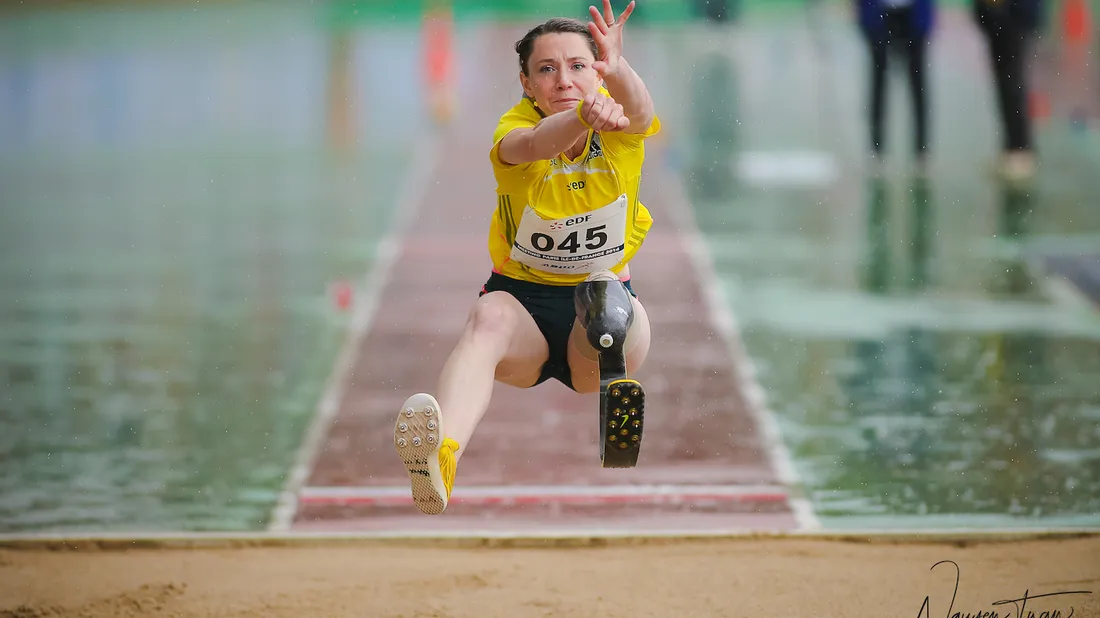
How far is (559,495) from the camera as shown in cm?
549

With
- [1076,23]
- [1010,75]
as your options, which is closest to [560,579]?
[1010,75]

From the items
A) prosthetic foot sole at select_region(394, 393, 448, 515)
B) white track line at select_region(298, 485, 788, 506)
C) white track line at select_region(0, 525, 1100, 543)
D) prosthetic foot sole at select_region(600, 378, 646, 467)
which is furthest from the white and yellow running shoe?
white track line at select_region(298, 485, 788, 506)

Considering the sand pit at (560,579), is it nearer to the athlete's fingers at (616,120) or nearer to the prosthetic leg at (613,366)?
the prosthetic leg at (613,366)

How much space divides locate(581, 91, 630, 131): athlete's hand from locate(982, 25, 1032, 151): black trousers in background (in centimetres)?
675

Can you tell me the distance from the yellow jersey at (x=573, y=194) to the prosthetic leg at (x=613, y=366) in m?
0.11

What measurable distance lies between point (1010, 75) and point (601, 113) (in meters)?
7.10

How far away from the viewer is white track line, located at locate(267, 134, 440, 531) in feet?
18.1

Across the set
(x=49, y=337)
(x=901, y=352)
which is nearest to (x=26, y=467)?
(x=49, y=337)

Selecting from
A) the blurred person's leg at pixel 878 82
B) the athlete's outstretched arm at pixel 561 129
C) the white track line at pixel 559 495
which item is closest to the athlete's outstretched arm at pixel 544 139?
the athlete's outstretched arm at pixel 561 129

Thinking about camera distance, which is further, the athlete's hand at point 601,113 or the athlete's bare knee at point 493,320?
the athlete's bare knee at point 493,320

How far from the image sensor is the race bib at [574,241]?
3762 mm

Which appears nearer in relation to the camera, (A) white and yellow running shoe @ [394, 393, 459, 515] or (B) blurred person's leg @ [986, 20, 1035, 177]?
(A) white and yellow running shoe @ [394, 393, 459, 515]
